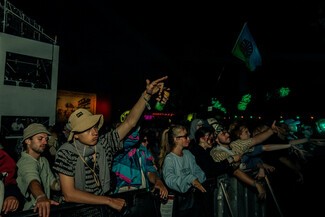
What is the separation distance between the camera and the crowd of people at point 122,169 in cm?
292

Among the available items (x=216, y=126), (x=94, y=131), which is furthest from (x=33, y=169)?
(x=216, y=126)

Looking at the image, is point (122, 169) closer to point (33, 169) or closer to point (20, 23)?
point (33, 169)

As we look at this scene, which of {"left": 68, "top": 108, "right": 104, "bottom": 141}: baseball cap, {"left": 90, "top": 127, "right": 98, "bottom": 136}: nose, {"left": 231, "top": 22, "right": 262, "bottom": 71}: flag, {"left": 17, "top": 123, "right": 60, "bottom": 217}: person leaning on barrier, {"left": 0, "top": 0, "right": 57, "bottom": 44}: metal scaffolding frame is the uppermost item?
{"left": 231, "top": 22, "right": 262, "bottom": 71}: flag

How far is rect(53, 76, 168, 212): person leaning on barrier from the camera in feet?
9.24

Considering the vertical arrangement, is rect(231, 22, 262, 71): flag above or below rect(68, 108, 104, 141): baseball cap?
above

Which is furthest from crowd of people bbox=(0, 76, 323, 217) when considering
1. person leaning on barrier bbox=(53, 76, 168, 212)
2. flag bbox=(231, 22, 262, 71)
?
flag bbox=(231, 22, 262, 71)

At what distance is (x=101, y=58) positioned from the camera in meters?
17.8

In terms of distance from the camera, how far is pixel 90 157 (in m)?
3.07

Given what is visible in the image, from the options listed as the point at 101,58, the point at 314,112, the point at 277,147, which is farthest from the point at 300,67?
the point at 277,147

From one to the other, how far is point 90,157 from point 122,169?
83 cm

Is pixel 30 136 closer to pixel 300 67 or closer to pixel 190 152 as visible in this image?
pixel 190 152

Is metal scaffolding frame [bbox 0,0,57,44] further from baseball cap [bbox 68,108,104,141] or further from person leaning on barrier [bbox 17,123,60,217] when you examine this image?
baseball cap [bbox 68,108,104,141]

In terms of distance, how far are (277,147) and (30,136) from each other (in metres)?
4.91

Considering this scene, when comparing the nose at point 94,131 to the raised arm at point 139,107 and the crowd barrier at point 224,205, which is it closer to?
the raised arm at point 139,107
